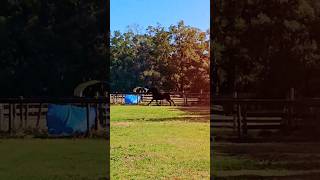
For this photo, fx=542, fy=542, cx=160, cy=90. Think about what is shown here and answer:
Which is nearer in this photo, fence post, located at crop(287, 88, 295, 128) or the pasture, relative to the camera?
the pasture

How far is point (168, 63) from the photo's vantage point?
8.70 meters

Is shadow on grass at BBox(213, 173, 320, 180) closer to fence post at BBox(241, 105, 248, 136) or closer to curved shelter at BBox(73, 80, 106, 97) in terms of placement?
fence post at BBox(241, 105, 248, 136)

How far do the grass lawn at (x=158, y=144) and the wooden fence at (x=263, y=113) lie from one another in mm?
594

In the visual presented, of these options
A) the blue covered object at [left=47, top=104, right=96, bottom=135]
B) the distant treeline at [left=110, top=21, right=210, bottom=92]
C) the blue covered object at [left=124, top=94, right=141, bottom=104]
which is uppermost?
the distant treeline at [left=110, top=21, right=210, bottom=92]

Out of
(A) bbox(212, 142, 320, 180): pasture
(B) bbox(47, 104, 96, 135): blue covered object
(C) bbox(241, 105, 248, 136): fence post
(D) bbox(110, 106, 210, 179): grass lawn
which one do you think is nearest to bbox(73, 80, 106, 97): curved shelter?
(B) bbox(47, 104, 96, 135): blue covered object

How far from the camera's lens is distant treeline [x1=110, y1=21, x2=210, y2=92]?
838 centimetres

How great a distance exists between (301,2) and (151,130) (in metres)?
3.34

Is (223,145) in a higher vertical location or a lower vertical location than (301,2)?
lower

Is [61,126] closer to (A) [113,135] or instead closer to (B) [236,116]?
(A) [113,135]

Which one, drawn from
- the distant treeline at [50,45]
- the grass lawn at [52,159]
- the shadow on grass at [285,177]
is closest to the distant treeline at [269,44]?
the shadow on grass at [285,177]

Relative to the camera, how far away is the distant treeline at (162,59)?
8.38 meters

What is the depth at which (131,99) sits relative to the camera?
30.5 ft

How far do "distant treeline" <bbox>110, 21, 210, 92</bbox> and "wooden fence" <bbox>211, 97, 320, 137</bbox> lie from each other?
71cm

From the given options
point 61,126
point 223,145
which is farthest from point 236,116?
point 61,126
